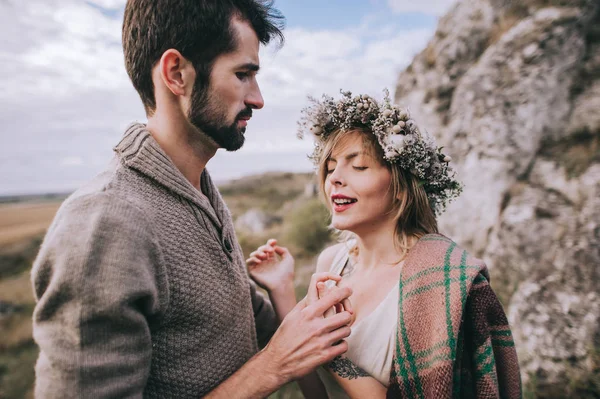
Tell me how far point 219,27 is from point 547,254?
445 cm

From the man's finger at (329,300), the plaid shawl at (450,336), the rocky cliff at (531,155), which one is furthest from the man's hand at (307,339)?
the rocky cliff at (531,155)

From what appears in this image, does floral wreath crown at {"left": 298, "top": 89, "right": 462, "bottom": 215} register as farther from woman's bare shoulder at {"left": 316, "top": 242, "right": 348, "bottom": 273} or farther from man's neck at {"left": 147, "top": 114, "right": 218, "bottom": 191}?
man's neck at {"left": 147, "top": 114, "right": 218, "bottom": 191}

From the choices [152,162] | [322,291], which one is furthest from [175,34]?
[322,291]

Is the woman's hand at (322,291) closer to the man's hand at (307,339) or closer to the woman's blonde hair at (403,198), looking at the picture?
the man's hand at (307,339)

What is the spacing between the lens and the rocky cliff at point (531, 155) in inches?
140

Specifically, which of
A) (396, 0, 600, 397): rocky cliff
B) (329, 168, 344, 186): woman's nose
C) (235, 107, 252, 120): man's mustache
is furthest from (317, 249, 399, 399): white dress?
(396, 0, 600, 397): rocky cliff

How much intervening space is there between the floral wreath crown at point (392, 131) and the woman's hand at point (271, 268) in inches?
32.5

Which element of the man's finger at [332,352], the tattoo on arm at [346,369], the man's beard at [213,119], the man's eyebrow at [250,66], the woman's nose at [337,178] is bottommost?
the tattoo on arm at [346,369]

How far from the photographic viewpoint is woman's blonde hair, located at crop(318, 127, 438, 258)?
2373 millimetres

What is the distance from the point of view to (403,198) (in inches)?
93.8

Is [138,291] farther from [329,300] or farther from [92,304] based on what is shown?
[329,300]

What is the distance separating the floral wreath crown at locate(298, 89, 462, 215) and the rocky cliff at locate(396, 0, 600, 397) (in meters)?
2.17

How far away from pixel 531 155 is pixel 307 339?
209 inches

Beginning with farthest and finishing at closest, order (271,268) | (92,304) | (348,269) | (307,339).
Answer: (348,269) < (271,268) < (307,339) < (92,304)
